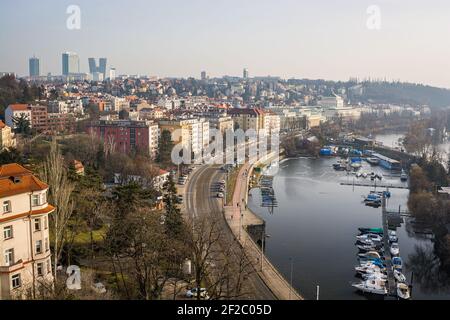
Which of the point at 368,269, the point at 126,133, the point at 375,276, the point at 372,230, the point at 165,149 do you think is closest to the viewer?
the point at 375,276

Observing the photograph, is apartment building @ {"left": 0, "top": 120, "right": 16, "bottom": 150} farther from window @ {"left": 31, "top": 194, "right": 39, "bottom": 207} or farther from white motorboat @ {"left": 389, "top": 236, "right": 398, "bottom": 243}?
white motorboat @ {"left": 389, "top": 236, "right": 398, "bottom": 243}

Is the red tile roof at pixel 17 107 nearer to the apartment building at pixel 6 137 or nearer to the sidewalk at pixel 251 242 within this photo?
the apartment building at pixel 6 137

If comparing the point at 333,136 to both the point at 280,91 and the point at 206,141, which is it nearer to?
the point at 206,141

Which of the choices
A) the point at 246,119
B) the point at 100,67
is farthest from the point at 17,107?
the point at 100,67

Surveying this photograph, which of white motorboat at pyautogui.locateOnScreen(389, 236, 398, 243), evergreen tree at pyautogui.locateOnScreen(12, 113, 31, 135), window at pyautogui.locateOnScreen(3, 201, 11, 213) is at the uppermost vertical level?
evergreen tree at pyautogui.locateOnScreen(12, 113, 31, 135)

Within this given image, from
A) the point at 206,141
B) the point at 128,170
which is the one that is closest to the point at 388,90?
the point at 206,141

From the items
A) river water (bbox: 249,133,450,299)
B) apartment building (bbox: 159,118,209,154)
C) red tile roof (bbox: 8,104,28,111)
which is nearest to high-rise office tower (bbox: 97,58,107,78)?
apartment building (bbox: 159,118,209,154)

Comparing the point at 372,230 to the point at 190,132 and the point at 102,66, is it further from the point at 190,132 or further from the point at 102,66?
the point at 102,66
